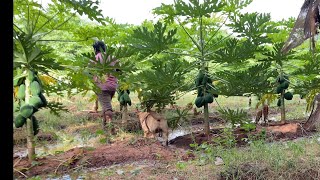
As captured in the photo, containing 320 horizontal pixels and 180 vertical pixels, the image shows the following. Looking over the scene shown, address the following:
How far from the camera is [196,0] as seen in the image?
16.1 feet

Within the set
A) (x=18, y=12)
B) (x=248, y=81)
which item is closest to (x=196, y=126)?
(x=248, y=81)

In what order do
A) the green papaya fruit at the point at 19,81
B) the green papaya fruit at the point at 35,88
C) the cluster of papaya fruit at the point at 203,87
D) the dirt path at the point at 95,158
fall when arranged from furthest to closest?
the cluster of papaya fruit at the point at 203,87
the dirt path at the point at 95,158
the green papaya fruit at the point at 19,81
the green papaya fruit at the point at 35,88

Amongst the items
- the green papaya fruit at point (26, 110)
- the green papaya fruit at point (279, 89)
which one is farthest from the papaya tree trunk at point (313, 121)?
the green papaya fruit at point (26, 110)

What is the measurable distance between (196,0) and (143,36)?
884 millimetres

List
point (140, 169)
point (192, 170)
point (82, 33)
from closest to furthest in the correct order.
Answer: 1. point (192, 170)
2. point (140, 169)
3. point (82, 33)

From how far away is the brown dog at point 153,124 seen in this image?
17.9 ft

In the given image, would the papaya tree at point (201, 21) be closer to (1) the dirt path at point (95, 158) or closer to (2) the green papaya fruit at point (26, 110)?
(1) the dirt path at point (95, 158)

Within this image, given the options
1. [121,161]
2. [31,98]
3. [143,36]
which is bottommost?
[121,161]

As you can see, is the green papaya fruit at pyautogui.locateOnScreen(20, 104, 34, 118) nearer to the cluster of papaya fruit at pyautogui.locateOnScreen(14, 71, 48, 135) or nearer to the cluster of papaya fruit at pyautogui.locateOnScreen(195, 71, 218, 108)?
the cluster of papaya fruit at pyautogui.locateOnScreen(14, 71, 48, 135)

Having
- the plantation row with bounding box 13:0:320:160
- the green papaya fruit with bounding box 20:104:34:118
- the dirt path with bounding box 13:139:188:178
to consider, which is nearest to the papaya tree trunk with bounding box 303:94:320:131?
the plantation row with bounding box 13:0:320:160

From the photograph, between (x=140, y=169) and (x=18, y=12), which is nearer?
(x=140, y=169)

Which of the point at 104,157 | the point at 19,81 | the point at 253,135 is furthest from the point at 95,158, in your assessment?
the point at 253,135

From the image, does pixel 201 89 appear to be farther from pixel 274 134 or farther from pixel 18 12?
pixel 18 12

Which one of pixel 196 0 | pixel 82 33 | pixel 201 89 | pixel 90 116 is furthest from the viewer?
pixel 90 116
